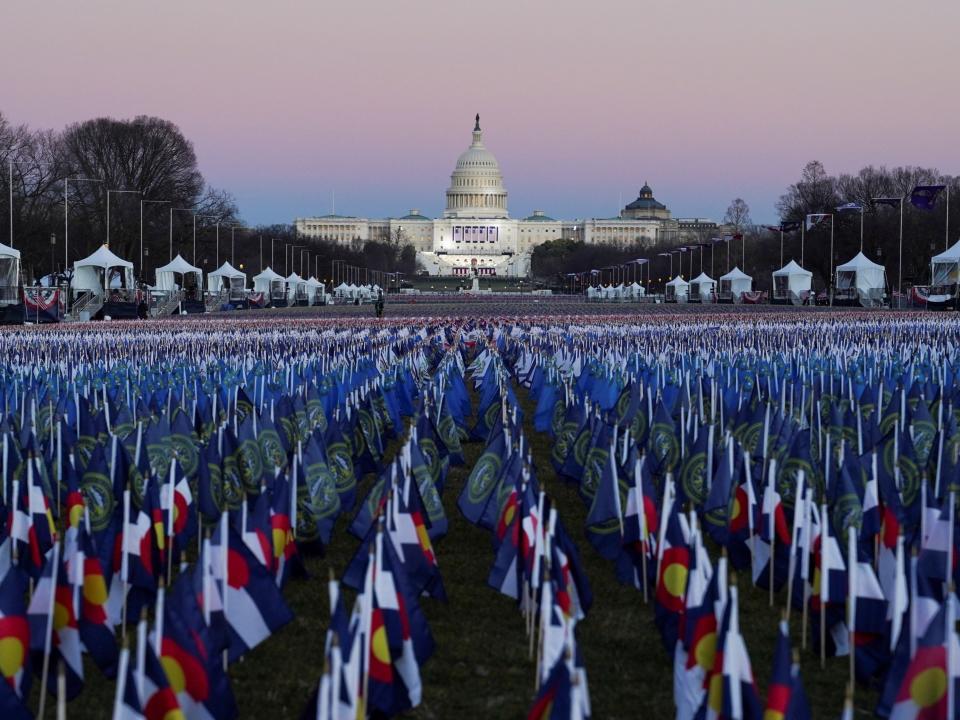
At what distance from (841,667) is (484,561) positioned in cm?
334

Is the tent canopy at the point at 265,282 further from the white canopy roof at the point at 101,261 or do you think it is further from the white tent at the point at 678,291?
the white canopy roof at the point at 101,261

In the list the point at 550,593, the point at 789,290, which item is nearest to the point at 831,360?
the point at 550,593

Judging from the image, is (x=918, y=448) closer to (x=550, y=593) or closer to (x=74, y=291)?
(x=550, y=593)

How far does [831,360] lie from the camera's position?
22.9 meters

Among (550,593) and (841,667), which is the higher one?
(550,593)

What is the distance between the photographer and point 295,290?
9675 cm

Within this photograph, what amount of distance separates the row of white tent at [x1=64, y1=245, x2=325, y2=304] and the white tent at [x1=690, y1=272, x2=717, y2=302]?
24.0 m

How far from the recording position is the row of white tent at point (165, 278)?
57469mm

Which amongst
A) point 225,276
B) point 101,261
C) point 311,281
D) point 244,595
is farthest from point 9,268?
point 311,281

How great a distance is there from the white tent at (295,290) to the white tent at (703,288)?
23917 mm

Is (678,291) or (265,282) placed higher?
(265,282)

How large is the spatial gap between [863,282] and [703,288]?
2469 cm

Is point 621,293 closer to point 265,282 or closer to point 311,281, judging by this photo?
point 311,281

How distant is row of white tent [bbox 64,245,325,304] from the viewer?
2263 inches
